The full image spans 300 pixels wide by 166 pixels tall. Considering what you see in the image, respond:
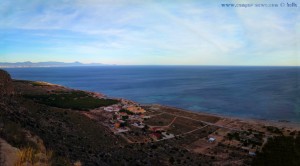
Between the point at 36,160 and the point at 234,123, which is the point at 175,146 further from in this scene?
the point at 36,160

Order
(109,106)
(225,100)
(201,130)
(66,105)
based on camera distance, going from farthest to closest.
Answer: (225,100), (109,106), (66,105), (201,130)

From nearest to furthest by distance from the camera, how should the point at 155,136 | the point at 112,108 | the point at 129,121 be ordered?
1. the point at 155,136
2. the point at 129,121
3. the point at 112,108

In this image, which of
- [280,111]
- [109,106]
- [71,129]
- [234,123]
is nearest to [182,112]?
[234,123]

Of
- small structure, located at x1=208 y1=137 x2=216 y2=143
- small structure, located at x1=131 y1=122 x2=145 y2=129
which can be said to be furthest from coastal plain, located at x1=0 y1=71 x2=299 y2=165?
small structure, located at x1=131 y1=122 x2=145 y2=129

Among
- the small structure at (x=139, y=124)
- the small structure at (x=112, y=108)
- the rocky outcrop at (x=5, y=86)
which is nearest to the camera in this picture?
the rocky outcrop at (x=5, y=86)

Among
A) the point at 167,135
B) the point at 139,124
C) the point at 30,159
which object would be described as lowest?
the point at 167,135

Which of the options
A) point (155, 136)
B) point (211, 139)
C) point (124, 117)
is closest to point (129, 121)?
point (124, 117)

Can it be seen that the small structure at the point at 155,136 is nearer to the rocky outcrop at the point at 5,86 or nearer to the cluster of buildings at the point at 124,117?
the cluster of buildings at the point at 124,117

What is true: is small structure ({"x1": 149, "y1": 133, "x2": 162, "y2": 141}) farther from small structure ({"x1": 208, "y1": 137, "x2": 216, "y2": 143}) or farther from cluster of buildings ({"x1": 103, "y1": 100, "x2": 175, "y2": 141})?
small structure ({"x1": 208, "y1": 137, "x2": 216, "y2": 143})

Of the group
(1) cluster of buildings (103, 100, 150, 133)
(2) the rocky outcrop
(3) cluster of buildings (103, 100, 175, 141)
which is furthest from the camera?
(1) cluster of buildings (103, 100, 150, 133)

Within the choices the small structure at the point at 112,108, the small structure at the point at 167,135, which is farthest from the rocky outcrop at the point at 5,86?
the small structure at the point at 112,108

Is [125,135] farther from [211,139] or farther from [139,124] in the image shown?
[211,139]
